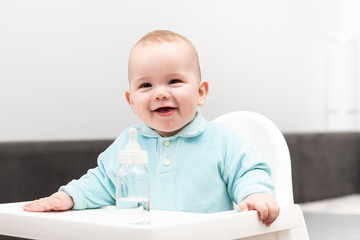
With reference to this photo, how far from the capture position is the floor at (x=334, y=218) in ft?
6.43

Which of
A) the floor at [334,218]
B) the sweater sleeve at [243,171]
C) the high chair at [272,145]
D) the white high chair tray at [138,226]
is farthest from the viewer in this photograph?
the floor at [334,218]

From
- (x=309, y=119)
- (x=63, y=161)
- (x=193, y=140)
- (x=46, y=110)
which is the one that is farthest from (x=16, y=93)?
(x=309, y=119)

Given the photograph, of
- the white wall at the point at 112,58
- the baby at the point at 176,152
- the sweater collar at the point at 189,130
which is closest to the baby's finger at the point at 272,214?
the baby at the point at 176,152

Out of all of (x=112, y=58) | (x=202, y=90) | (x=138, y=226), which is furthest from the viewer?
(x=112, y=58)

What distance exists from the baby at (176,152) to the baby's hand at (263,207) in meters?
0.07

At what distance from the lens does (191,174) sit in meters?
0.92

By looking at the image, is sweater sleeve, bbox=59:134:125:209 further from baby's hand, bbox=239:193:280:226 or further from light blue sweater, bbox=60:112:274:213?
baby's hand, bbox=239:193:280:226

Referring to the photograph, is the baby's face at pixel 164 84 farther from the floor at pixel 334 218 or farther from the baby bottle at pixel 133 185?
the floor at pixel 334 218

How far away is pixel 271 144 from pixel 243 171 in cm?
17

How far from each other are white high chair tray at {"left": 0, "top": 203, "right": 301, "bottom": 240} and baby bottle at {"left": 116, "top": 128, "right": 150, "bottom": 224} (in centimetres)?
2

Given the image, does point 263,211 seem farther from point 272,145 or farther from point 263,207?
point 272,145

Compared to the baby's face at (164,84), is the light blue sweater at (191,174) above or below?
below

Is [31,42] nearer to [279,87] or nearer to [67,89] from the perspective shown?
[67,89]

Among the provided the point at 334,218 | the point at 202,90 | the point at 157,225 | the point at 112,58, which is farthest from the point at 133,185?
the point at 334,218
